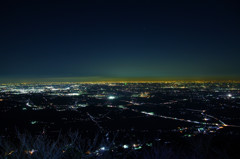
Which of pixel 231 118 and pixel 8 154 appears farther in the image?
pixel 231 118

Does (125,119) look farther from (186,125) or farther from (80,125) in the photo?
(186,125)

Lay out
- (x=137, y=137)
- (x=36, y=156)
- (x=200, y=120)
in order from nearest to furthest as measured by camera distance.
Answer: (x=36, y=156), (x=137, y=137), (x=200, y=120)

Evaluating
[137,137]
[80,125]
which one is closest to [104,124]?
[80,125]

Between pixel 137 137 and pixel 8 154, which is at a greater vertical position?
pixel 8 154

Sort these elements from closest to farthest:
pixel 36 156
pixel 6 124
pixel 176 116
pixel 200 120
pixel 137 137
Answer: pixel 36 156, pixel 137 137, pixel 6 124, pixel 200 120, pixel 176 116

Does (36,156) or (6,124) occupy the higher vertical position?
(36,156)

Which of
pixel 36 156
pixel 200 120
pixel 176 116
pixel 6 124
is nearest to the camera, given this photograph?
pixel 36 156

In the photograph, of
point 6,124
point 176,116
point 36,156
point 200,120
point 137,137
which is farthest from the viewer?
point 176,116

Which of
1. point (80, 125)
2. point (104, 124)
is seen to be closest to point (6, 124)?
point (80, 125)

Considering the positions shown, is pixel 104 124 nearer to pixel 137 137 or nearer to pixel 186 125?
pixel 137 137
